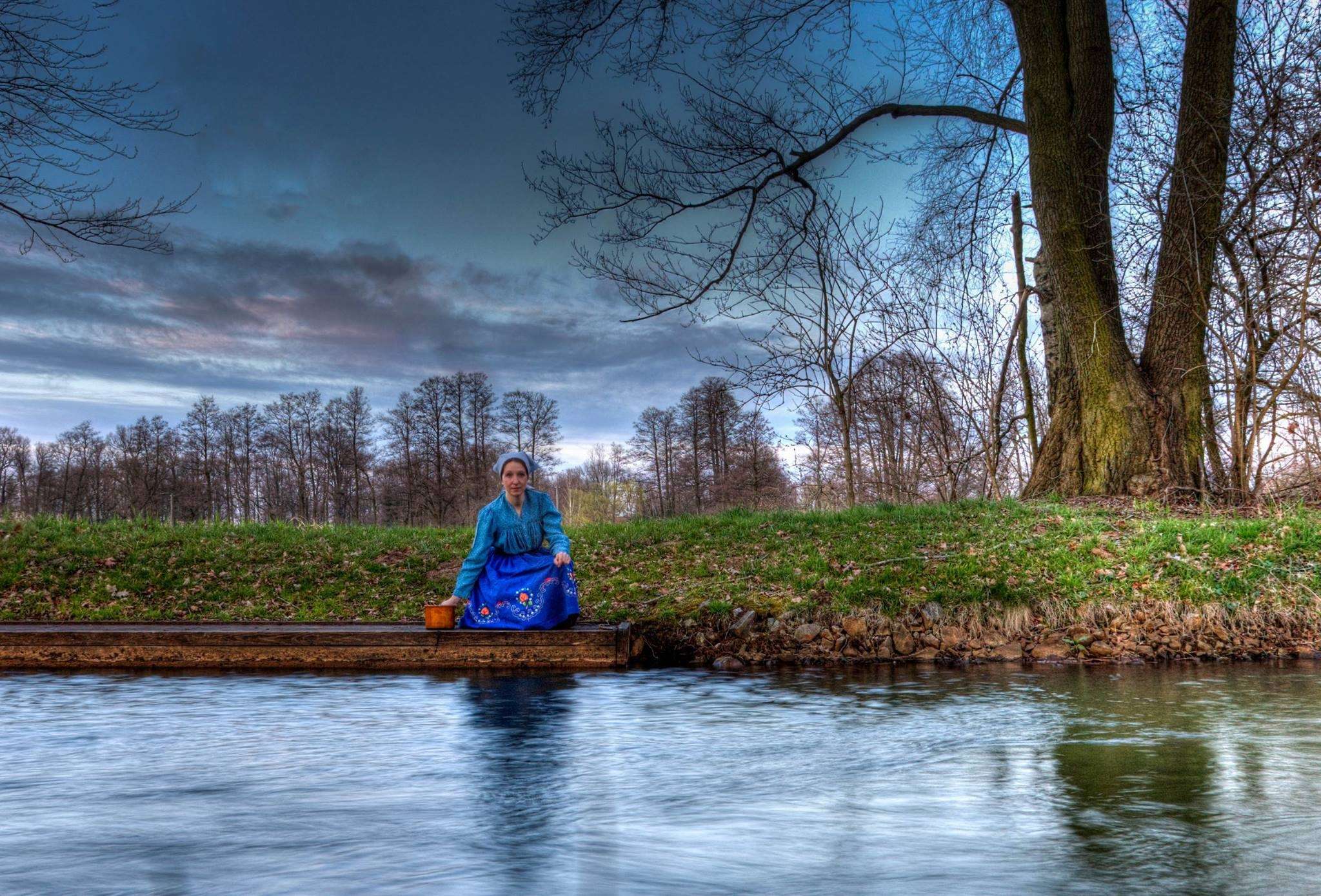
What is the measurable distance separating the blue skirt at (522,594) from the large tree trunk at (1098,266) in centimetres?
865

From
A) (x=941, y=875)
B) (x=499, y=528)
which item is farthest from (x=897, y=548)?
(x=941, y=875)

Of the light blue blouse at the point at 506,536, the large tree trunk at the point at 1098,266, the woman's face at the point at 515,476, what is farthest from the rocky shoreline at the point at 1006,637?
the large tree trunk at the point at 1098,266

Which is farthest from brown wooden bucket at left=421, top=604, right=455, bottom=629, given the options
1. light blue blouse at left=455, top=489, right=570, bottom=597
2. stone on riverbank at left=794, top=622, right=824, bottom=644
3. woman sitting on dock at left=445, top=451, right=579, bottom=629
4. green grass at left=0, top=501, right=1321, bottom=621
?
stone on riverbank at left=794, top=622, right=824, bottom=644

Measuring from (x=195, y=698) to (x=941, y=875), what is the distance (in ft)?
21.3

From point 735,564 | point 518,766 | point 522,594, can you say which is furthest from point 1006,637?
point 518,766

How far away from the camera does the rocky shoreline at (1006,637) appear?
30.9 feet

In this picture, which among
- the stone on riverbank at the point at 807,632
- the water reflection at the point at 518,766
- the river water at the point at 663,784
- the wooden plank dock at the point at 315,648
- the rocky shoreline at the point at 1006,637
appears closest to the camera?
the river water at the point at 663,784

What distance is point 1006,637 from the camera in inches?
379

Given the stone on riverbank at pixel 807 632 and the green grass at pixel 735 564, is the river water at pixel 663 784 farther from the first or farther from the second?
the green grass at pixel 735 564

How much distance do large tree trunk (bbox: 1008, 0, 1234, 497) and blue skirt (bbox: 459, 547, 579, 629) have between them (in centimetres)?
865

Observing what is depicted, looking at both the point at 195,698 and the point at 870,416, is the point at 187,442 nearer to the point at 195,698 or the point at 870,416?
the point at 870,416

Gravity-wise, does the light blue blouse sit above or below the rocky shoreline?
above

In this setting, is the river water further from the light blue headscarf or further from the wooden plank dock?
the light blue headscarf

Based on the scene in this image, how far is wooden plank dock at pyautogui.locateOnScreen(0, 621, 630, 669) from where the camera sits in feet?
28.7
